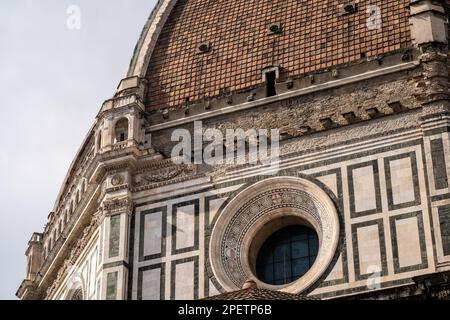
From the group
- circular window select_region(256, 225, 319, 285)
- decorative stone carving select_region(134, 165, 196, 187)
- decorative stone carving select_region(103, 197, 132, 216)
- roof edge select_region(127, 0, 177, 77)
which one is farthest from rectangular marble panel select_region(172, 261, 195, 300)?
roof edge select_region(127, 0, 177, 77)

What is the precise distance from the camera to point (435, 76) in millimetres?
21906

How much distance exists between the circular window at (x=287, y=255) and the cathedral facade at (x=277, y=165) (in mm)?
21

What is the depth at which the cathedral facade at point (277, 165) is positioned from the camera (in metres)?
20.7

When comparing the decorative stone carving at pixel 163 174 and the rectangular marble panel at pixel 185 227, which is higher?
the decorative stone carving at pixel 163 174

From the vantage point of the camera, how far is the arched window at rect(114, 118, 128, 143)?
23656mm

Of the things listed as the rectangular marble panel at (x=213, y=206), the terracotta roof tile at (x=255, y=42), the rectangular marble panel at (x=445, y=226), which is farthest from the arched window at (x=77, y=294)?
the rectangular marble panel at (x=445, y=226)

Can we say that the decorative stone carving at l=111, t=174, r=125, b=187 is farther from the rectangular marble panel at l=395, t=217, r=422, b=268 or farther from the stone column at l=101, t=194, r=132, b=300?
the rectangular marble panel at l=395, t=217, r=422, b=268

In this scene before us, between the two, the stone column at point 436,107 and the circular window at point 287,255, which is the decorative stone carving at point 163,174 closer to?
the circular window at point 287,255

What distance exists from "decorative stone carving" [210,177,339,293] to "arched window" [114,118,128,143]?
2716 mm

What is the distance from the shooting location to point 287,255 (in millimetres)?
21750
